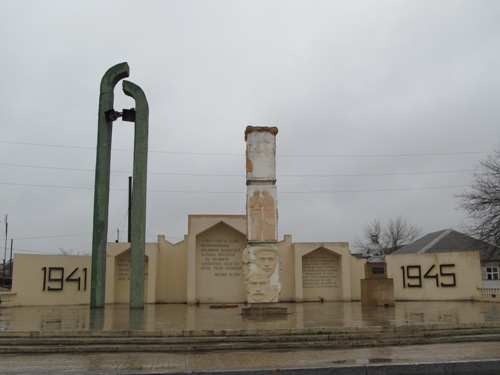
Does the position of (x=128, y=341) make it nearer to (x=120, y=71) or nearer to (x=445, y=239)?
(x=120, y=71)

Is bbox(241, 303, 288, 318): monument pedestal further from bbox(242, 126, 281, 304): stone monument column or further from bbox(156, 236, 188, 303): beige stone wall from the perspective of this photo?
bbox(156, 236, 188, 303): beige stone wall

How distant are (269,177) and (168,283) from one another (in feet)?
33.3

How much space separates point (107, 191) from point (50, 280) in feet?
20.9

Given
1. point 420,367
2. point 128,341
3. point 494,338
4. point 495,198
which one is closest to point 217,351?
point 128,341

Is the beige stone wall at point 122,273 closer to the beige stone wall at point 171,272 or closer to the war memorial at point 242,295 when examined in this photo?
the war memorial at point 242,295

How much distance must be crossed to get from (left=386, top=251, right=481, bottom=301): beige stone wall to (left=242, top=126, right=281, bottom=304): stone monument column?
10234mm

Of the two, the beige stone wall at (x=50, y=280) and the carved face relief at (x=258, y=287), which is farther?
the beige stone wall at (x=50, y=280)

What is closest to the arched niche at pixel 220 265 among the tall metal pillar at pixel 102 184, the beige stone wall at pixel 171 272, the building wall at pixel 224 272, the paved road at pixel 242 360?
the building wall at pixel 224 272

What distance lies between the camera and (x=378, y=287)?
58.0 ft

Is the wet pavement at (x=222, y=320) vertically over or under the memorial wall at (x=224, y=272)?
under

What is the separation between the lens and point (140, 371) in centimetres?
639

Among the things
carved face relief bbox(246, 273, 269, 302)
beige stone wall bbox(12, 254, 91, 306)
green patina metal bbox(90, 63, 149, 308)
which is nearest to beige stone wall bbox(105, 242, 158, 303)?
beige stone wall bbox(12, 254, 91, 306)

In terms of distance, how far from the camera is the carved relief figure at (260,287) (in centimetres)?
1502

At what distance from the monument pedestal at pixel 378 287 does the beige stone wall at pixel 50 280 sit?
1223 cm
